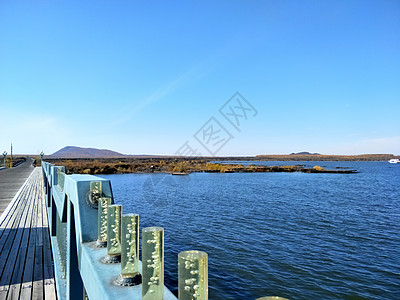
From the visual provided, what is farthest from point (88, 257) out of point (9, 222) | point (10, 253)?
point (9, 222)

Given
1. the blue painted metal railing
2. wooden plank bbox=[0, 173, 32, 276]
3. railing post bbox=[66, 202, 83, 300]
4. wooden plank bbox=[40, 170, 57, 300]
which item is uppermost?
the blue painted metal railing

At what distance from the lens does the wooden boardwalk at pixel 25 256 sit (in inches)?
199

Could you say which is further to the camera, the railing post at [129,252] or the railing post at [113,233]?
the railing post at [113,233]

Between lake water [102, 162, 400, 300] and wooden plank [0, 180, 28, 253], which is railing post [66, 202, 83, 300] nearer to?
wooden plank [0, 180, 28, 253]

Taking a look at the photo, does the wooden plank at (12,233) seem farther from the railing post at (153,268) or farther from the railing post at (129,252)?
the railing post at (153,268)

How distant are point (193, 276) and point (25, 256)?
735 cm

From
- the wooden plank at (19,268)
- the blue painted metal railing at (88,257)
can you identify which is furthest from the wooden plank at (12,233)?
the blue painted metal railing at (88,257)

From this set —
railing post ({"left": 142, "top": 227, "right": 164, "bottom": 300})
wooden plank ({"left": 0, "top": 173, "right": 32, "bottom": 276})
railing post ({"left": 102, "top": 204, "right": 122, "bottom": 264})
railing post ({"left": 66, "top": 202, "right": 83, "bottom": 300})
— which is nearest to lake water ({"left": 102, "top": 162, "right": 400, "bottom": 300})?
wooden plank ({"left": 0, "top": 173, "right": 32, "bottom": 276})

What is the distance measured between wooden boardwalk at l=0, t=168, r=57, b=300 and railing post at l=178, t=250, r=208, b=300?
4.81 meters

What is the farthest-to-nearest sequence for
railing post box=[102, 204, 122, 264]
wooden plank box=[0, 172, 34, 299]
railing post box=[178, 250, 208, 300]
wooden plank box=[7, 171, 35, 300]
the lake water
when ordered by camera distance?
the lake water, wooden plank box=[0, 172, 34, 299], wooden plank box=[7, 171, 35, 300], railing post box=[102, 204, 122, 264], railing post box=[178, 250, 208, 300]

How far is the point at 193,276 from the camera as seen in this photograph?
3.87 ft

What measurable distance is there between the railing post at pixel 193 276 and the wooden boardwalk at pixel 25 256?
15.8 feet

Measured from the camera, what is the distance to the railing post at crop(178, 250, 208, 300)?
1.17m

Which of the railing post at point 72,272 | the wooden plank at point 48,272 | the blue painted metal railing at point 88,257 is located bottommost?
the wooden plank at point 48,272
